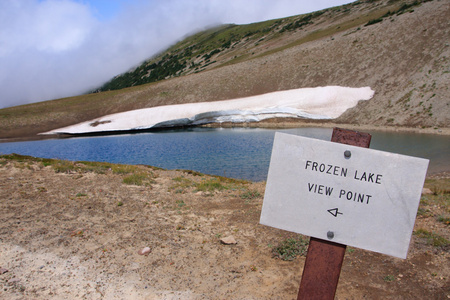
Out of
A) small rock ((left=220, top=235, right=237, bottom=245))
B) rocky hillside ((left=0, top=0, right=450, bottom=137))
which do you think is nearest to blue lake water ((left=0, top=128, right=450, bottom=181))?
rocky hillside ((left=0, top=0, right=450, bottom=137))

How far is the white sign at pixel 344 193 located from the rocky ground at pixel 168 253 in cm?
273

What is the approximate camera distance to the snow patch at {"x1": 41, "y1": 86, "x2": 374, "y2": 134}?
45312 mm

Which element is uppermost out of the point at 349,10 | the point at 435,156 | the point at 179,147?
the point at 349,10

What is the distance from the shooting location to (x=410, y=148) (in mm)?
22734

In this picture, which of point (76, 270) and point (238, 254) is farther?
point (238, 254)

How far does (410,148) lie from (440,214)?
16.9 meters

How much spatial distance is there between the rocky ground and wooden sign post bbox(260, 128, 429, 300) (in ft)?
8.65

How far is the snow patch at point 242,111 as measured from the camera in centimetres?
4531

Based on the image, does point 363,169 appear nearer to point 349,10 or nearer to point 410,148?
point 410,148

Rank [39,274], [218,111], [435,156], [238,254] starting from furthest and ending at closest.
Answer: [218,111], [435,156], [238,254], [39,274]

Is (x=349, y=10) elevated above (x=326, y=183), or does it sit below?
above

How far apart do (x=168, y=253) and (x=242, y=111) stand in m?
44.8

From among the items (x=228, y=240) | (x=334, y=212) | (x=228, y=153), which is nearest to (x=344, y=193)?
(x=334, y=212)

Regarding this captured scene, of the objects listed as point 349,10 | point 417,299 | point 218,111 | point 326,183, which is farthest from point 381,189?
point 349,10
